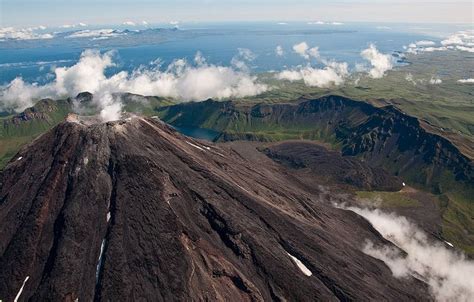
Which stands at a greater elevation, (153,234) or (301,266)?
(153,234)

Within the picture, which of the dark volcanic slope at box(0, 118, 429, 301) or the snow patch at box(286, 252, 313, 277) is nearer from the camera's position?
the dark volcanic slope at box(0, 118, 429, 301)

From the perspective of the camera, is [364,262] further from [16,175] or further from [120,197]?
[16,175]

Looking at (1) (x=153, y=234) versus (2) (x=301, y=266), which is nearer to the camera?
(1) (x=153, y=234)

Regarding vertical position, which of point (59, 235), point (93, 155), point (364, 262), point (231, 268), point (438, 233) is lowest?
point (438, 233)

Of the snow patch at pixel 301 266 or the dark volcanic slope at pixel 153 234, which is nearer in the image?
the dark volcanic slope at pixel 153 234

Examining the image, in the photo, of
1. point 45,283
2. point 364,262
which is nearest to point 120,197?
point 45,283

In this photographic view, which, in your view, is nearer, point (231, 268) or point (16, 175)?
point (231, 268)

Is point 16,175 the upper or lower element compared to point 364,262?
upper

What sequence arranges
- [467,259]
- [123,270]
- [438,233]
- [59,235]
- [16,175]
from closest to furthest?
1. [123,270]
2. [59,235]
3. [16,175]
4. [467,259]
5. [438,233]
